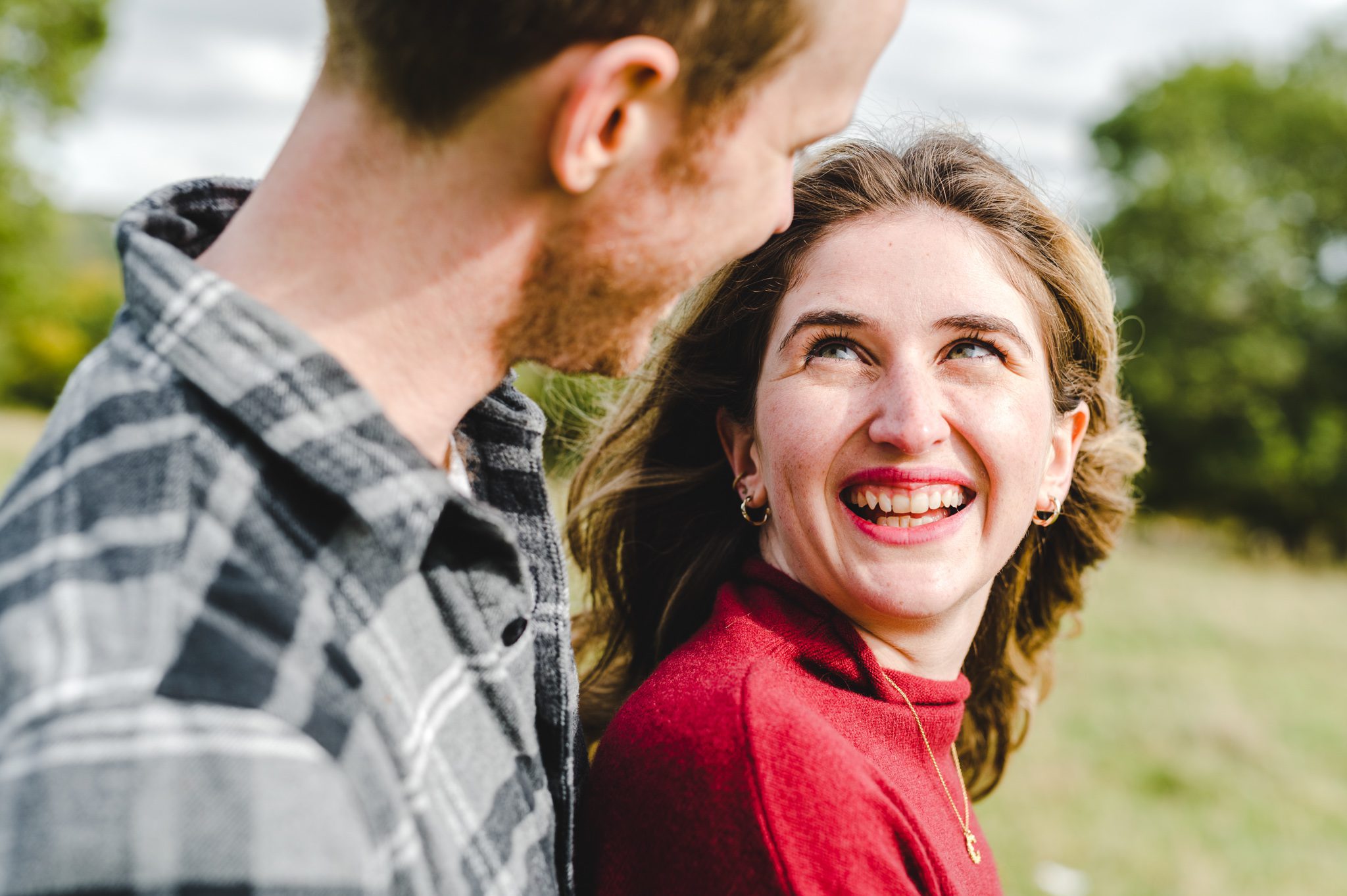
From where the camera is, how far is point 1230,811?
6746 millimetres

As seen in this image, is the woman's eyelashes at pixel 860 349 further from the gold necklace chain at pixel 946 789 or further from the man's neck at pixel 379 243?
the man's neck at pixel 379 243

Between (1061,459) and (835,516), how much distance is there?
2.56ft

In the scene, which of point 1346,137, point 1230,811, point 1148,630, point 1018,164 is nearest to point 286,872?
point 1018,164

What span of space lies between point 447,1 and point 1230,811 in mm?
7080

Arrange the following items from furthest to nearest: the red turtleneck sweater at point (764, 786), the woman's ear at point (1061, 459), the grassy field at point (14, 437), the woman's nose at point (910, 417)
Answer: the grassy field at point (14, 437)
the woman's ear at point (1061, 459)
the woman's nose at point (910, 417)
the red turtleneck sweater at point (764, 786)

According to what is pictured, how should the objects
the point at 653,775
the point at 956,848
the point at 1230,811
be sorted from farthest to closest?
the point at 1230,811
the point at 956,848
the point at 653,775

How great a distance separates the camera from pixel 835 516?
226cm

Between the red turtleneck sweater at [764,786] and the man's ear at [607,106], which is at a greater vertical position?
the man's ear at [607,106]

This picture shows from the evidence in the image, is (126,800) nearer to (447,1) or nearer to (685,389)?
(447,1)

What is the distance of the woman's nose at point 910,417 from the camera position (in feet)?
7.06

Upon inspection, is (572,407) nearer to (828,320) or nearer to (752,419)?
(752,419)

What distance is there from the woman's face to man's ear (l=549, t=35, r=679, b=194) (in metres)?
0.90

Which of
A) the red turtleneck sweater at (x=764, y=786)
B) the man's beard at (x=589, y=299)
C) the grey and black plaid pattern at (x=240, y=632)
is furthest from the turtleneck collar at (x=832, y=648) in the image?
A: the man's beard at (x=589, y=299)

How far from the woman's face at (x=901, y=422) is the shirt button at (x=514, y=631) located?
0.73 metres
